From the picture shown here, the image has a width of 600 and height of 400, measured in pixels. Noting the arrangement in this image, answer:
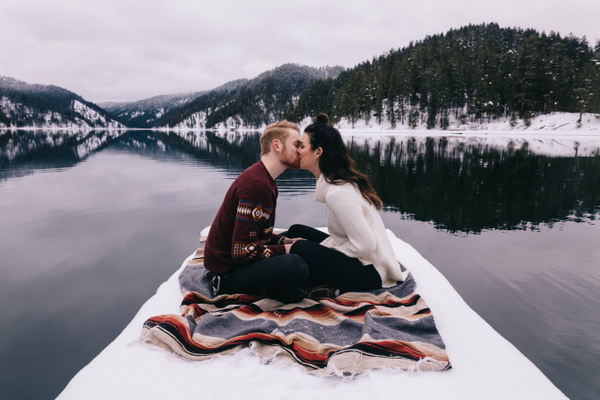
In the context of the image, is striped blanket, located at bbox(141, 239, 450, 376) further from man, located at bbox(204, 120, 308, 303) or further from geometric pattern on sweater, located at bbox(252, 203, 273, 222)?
geometric pattern on sweater, located at bbox(252, 203, 273, 222)

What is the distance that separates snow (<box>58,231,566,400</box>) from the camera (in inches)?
81.9

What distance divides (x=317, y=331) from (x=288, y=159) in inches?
66.6

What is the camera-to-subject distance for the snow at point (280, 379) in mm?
2080

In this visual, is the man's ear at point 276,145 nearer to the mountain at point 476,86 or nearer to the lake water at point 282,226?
the lake water at point 282,226

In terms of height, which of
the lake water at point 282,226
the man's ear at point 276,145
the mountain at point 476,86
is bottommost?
the lake water at point 282,226

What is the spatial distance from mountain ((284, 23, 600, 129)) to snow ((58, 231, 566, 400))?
5986 centimetres

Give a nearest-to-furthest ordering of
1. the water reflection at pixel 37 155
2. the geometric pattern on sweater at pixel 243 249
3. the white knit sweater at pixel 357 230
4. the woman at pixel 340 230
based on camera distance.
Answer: the geometric pattern on sweater at pixel 243 249, the white knit sweater at pixel 357 230, the woman at pixel 340 230, the water reflection at pixel 37 155

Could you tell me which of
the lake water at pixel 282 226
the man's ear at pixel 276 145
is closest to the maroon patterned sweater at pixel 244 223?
the man's ear at pixel 276 145

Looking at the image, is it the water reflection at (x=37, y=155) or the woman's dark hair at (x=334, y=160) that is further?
the water reflection at (x=37, y=155)

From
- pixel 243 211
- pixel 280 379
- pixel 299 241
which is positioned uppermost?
pixel 243 211

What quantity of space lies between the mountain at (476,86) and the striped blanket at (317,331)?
59.8 m

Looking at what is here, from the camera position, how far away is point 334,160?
3.34 metres

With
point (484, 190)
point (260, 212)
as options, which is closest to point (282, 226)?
point (260, 212)

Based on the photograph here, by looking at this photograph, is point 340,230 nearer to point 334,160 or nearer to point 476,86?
point 334,160
